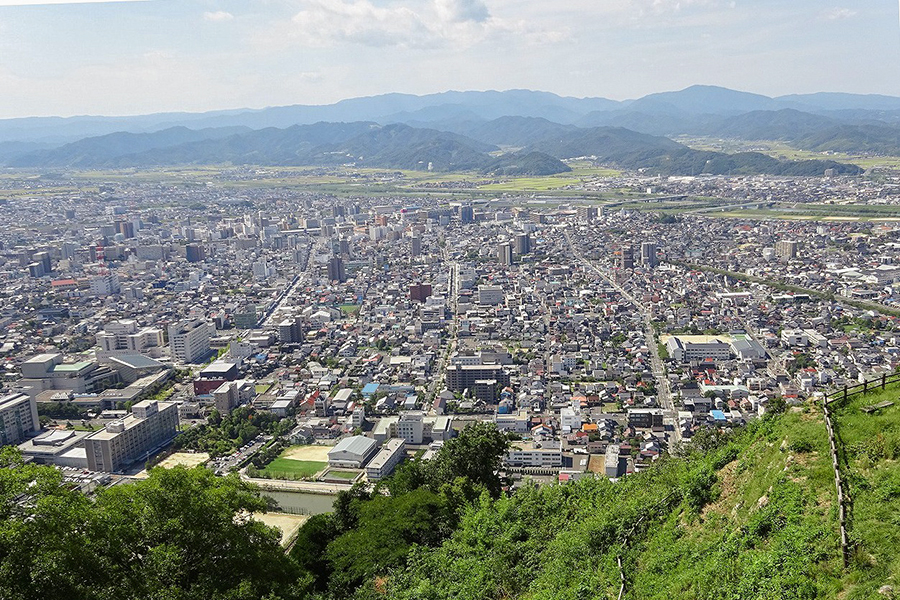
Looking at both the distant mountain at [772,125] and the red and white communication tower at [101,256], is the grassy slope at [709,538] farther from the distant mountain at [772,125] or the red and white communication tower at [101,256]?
the distant mountain at [772,125]

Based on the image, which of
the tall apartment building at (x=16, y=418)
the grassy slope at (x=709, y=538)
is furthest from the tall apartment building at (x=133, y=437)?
the grassy slope at (x=709, y=538)

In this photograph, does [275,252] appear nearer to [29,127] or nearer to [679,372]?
[679,372]

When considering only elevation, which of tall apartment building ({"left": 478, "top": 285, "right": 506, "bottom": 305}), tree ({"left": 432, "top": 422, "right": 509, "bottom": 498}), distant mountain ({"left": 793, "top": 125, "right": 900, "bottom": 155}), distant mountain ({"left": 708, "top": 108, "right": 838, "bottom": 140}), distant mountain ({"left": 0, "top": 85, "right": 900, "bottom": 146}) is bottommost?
tall apartment building ({"left": 478, "top": 285, "right": 506, "bottom": 305})

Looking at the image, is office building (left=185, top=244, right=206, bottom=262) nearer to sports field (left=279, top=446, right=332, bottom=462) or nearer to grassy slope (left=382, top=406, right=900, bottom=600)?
sports field (left=279, top=446, right=332, bottom=462)

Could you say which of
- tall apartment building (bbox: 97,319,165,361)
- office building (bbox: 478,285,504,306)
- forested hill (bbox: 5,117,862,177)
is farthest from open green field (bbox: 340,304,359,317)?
forested hill (bbox: 5,117,862,177)

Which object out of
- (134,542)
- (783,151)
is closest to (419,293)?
(134,542)

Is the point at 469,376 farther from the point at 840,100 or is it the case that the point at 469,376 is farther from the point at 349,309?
the point at 840,100
